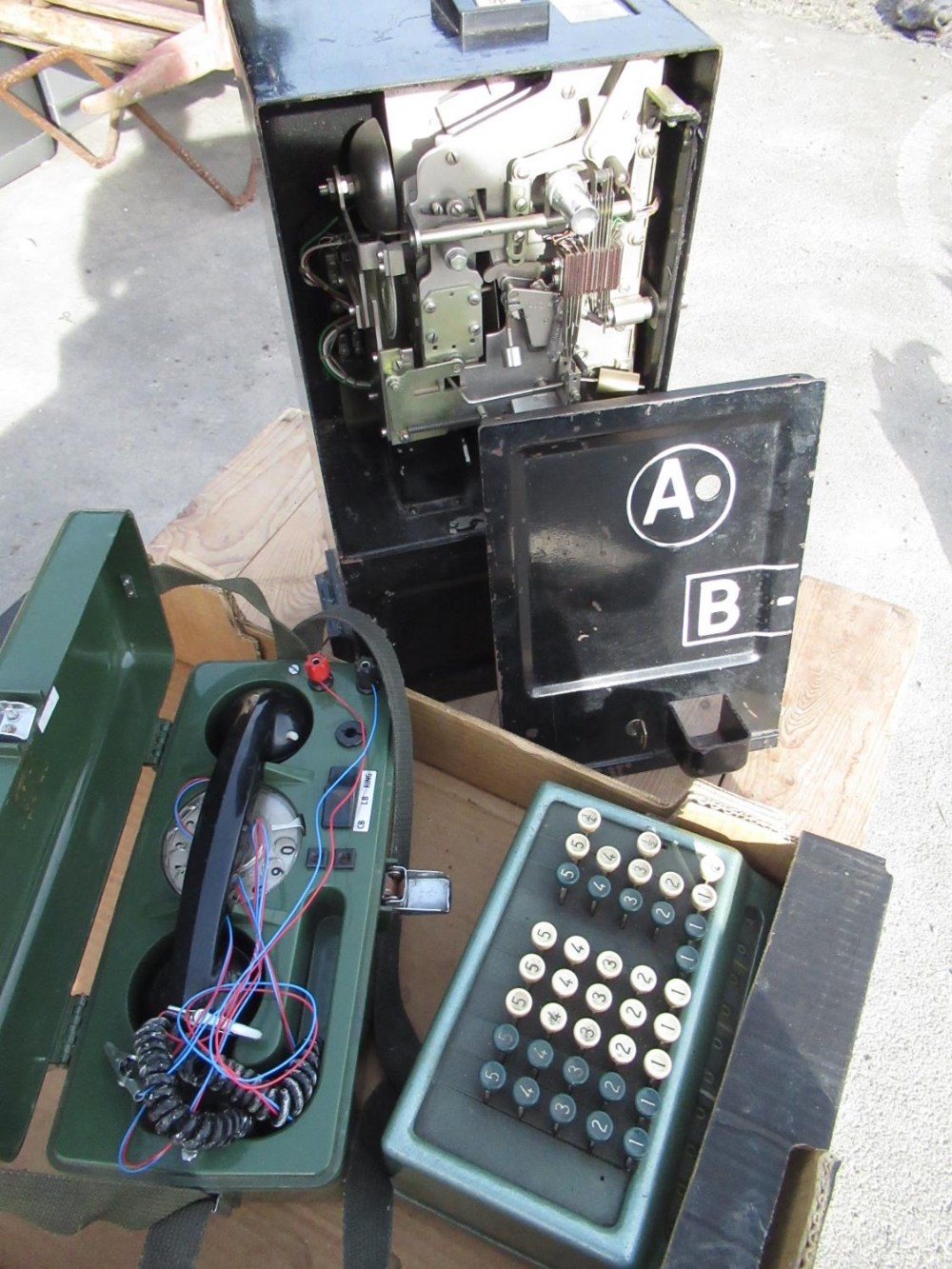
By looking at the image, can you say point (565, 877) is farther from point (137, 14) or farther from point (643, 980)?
point (137, 14)

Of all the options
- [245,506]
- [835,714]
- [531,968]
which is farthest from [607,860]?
[245,506]

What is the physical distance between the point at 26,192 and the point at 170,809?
3.17 m

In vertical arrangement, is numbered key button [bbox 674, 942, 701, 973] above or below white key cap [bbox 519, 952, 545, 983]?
above

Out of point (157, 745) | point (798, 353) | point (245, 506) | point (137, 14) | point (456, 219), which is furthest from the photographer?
point (137, 14)

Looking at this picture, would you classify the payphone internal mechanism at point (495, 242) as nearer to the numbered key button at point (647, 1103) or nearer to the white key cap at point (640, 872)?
the white key cap at point (640, 872)

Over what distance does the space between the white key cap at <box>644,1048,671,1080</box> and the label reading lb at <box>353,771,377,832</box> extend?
0.36 meters

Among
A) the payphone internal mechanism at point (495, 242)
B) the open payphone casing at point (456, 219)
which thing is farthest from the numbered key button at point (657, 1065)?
the payphone internal mechanism at point (495, 242)

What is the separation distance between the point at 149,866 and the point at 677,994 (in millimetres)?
566

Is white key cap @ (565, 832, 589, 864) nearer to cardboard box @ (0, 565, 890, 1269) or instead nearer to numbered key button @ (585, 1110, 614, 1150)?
cardboard box @ (0, 565, 890, 1269)

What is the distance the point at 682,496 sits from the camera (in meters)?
1.09

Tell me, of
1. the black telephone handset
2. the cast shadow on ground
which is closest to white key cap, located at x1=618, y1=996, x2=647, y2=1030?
the black telephone handset

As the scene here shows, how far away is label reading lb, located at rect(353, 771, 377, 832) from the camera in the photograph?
1009 millimetres

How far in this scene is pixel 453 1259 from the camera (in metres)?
0.95

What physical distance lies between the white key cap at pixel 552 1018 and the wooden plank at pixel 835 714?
458mm
